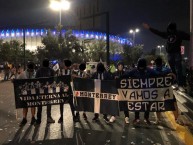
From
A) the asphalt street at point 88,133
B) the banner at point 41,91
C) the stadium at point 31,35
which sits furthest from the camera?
the stadium at point 31,35

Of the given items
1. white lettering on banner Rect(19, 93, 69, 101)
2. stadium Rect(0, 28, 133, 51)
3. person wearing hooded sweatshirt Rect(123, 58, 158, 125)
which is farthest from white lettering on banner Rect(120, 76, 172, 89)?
stadium Rect(0, 28, 133, 51)

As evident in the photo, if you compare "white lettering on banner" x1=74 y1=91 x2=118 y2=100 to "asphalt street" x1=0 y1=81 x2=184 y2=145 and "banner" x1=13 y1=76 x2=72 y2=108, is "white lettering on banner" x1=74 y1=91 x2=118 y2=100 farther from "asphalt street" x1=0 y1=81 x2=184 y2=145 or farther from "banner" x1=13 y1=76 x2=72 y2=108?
"asphalt street" x1=0 y1=81 x2=184 y2=145

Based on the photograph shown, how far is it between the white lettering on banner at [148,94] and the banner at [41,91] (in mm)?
1670

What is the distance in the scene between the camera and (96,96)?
9.97 m

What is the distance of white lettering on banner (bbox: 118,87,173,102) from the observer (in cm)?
928

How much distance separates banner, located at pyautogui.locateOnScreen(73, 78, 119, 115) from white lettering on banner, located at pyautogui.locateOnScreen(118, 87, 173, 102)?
335 millimetres

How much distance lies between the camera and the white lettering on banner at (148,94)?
30.5 ft

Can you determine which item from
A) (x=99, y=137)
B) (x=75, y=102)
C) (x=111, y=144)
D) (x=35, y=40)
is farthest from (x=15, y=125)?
(x=35, y=40)

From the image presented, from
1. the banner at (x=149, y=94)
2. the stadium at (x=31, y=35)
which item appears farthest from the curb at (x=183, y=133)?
the stadium at (x=31, y=35)

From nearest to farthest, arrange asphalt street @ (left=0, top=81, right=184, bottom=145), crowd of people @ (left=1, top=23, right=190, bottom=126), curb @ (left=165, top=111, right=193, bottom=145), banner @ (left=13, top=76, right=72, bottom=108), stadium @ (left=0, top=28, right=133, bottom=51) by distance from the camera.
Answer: curb @ (left=165, top=111, right=193, bottom=145)
asphalt street @ (left=0, top=81, right=184, bottom=145)
crowd of people @ (left=1, top=23, right=190, bottom=126)
banner @ (left=13, top=76, right=72, bottom=108)
stadium @ (left=0, top=28, right=133, bottom=51)

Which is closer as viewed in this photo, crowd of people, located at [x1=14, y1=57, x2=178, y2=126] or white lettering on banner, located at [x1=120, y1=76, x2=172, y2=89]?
white lettering on banner, located at [x1=120, y1=76, x2=172, y2=89]

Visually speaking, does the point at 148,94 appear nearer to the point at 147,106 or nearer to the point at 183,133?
the point at 147,106

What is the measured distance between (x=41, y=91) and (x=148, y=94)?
284 centimetres

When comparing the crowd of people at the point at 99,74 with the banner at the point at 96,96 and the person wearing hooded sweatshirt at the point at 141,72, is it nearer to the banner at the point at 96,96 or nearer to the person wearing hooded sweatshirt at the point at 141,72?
the person wearing hooded sweatshirt at the point at 141,72
